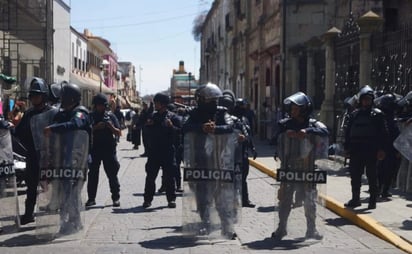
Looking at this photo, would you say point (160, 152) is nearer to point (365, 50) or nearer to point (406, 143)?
point (406, 143)

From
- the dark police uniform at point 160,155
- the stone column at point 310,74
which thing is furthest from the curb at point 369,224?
the stone column at point 310,74

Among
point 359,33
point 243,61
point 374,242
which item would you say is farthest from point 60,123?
point 243,61

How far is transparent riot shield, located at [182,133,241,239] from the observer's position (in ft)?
26.7

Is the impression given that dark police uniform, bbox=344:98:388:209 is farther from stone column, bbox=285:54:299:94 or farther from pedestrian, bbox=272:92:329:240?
stone column, bbox=285:54:299:94

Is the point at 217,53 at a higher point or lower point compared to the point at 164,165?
higher

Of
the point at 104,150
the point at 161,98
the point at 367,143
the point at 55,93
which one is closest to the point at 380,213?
the point at 367,143

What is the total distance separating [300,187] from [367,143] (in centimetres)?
229

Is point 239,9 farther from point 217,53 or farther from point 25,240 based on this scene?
point 25,240

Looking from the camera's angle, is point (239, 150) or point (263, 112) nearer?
point (239, 150)

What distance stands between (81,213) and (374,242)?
3.59m

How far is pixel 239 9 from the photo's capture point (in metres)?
39.8

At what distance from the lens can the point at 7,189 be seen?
8.52 metres

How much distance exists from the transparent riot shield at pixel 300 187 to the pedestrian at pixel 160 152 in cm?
274

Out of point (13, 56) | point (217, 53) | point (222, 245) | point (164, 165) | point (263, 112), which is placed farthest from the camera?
point (217, 53)
